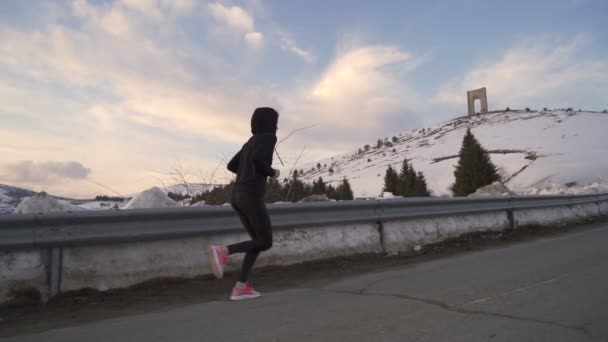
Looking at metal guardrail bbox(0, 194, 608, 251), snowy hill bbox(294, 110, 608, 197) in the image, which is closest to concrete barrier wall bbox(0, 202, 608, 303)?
metal guardrail bbox(0, 194, 608, 251)

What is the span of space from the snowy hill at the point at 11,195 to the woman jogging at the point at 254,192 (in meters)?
2.92

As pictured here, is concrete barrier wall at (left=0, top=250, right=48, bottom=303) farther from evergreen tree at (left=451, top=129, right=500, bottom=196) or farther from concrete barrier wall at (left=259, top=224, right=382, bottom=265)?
evergreen tree at (left=451, top=129, right=500, bottom=196)

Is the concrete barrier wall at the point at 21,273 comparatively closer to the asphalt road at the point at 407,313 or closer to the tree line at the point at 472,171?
the asphalt road at the point at 407,313

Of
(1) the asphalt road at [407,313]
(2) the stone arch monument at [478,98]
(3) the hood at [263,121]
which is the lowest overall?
(1) the asphalt road at [407,313]

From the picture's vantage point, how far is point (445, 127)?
8469 cm

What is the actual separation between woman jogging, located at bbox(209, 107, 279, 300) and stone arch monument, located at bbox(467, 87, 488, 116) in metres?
91.4

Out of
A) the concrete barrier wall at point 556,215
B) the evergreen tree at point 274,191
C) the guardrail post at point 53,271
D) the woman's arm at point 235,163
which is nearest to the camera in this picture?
the guardrail post at point 53,271

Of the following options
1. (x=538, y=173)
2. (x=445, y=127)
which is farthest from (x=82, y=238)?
(x=445, y=127)

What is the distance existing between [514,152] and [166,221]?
4798cm

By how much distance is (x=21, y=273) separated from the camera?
4434 mm

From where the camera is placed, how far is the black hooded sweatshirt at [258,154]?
464 centimetres

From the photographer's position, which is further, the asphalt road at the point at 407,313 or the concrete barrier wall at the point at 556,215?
the concrete barrier wall at the point at 556,215

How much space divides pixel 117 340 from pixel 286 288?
221 centimetres

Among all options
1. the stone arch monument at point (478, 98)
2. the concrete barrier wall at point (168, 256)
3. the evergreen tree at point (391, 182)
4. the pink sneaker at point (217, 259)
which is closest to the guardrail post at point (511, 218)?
the concrete barrier wall at point (168, 256)
